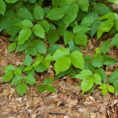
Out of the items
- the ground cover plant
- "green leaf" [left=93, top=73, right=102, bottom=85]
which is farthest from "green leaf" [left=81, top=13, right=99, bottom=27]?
"green leaf" [left=93, top=73, right=102, bottom=85]

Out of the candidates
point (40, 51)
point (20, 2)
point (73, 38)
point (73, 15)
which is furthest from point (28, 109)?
point (20, 2)

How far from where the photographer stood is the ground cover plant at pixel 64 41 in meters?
2.34

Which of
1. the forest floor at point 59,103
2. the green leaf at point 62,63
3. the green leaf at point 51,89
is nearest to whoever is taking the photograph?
the green leaf at point 62,63

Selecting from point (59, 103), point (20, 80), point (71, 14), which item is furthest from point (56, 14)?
point (59, 103)

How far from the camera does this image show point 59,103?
8.22 ft

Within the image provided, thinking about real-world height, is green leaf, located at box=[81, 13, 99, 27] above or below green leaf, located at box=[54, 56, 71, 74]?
above

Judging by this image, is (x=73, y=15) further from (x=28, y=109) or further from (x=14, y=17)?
(x=28, y=109)

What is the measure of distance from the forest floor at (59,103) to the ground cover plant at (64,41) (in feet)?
0.33

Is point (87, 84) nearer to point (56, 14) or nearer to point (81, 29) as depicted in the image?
point (81, 29)

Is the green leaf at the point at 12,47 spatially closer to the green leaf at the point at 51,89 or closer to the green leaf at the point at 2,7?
the green leaf at the point at 2,7

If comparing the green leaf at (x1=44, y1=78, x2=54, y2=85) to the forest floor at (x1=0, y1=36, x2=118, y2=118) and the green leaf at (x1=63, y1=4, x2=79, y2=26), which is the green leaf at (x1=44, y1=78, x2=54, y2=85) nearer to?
the forest floor at (x1=0, y1=36, x2=118, y2=118)

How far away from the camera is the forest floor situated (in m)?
2.39

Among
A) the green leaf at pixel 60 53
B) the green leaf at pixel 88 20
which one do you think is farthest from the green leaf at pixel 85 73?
the green leaf at pixel 88 20

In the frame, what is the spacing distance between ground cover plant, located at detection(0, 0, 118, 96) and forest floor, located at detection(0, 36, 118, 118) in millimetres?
101
